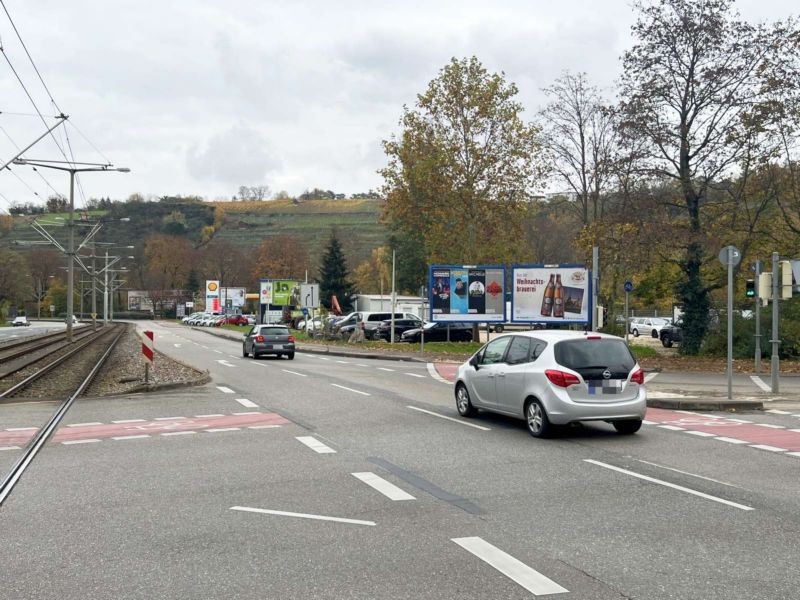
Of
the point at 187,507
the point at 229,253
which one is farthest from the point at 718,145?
the point at 229,253

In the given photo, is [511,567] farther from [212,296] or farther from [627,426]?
[212,296]

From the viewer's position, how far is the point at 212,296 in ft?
379

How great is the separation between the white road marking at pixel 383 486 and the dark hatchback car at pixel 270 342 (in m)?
26.5

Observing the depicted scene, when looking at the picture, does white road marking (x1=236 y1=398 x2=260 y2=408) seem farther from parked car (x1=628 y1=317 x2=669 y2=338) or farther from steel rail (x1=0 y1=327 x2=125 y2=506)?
parked car (x1=628 y1=317 x2=669 y2=338)

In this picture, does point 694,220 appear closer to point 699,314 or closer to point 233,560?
point 699,314

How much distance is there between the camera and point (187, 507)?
300 inches

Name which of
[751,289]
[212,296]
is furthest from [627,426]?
[212,296]

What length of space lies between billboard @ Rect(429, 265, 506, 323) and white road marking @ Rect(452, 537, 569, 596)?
3167 cm

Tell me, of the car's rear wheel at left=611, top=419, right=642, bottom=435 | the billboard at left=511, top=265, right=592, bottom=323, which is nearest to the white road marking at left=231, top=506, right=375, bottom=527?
the car's rear wheel at left=611, top=419, right=642, bottom=435

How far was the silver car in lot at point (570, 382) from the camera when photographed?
38.8ft

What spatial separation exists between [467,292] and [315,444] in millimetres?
27085

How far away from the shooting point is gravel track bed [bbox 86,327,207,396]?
20.4 meters

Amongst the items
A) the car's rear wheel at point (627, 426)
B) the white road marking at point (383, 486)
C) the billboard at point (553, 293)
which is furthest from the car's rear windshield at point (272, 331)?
the white road marking at point (383, 486)

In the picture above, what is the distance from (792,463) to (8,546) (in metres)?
8.38
